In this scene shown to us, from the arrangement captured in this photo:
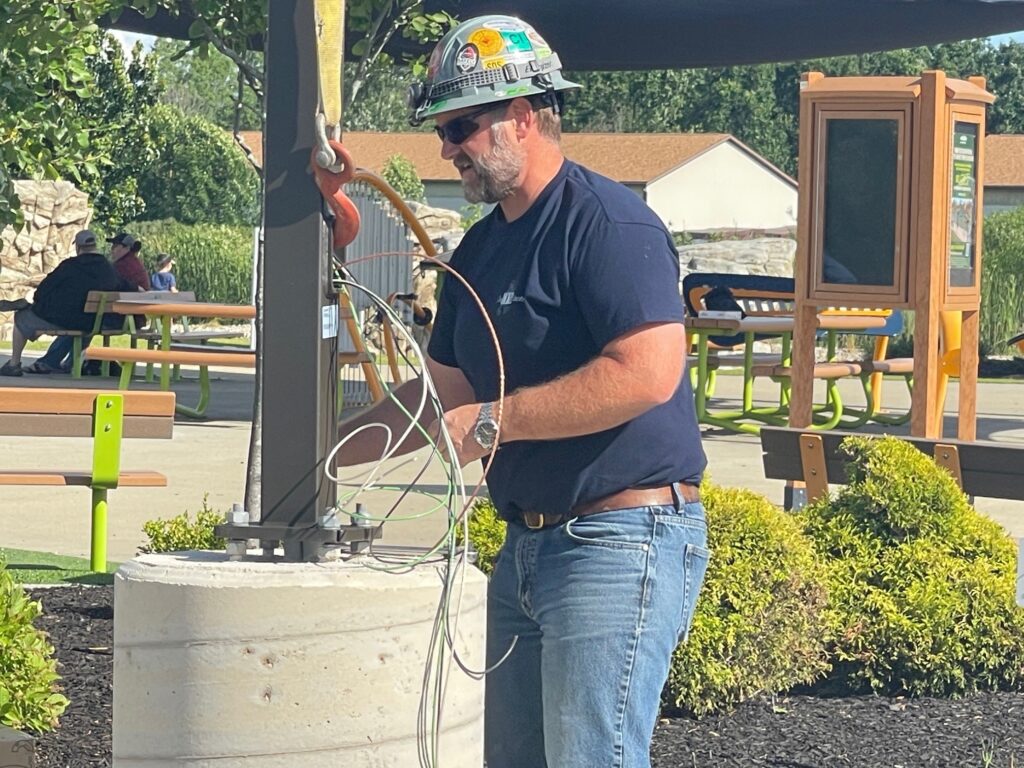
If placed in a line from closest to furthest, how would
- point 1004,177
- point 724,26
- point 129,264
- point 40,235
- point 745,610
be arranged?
point 745,610 → point 724,26 → point 129,264 → point 40,235 → point 1004,177

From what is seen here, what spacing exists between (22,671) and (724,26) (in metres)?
10.7

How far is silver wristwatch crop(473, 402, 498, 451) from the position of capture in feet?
9.64

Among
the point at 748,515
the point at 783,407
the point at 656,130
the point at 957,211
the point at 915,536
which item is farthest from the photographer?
the point at 656,130

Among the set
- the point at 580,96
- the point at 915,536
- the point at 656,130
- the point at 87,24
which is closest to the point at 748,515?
the point at 915,536

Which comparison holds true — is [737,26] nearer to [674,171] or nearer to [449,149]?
[449,149]

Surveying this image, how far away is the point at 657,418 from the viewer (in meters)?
3.05

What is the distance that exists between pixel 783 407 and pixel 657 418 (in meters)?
11.5

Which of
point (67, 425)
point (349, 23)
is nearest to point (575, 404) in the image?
point (67, 425)

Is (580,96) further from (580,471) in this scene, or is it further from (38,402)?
(580,471)

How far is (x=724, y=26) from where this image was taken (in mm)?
14070

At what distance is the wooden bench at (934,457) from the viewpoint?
630 cm

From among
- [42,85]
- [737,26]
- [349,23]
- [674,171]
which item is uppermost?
[674,171]

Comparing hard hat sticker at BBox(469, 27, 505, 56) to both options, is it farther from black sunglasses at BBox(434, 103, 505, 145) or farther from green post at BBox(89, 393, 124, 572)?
green post at BBox(89, 393, 124, 572)

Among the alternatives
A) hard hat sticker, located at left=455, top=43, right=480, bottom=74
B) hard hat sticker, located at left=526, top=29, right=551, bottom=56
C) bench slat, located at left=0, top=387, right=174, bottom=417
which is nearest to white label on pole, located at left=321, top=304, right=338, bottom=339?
hard hat sticker, located at left=455, top=43, right=480, bottom=74
